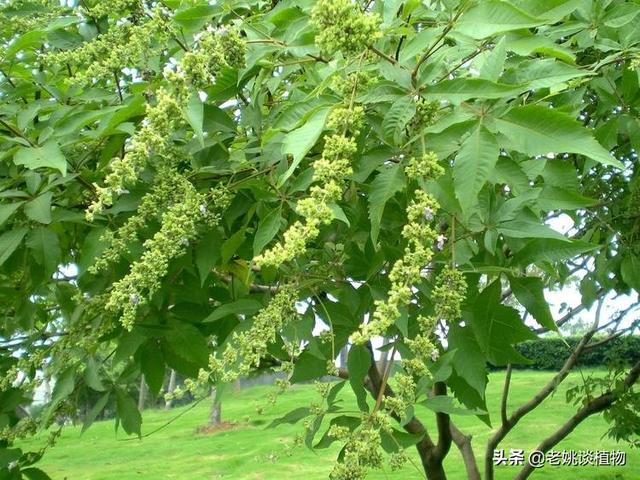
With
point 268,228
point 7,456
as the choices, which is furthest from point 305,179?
point 7,456

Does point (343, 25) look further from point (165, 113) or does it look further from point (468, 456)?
point (468, 456)

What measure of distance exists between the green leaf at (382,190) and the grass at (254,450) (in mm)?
4677

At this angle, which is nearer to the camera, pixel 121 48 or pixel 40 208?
pixel 121 48

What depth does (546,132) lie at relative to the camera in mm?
1015

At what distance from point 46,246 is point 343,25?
2.84 feet

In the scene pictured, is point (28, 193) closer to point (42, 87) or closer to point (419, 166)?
point (42, 87)

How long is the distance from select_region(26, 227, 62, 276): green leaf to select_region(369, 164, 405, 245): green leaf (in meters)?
0.72

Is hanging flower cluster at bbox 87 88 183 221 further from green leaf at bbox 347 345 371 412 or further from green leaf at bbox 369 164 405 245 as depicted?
green leaf at bbox 347 345 371 412

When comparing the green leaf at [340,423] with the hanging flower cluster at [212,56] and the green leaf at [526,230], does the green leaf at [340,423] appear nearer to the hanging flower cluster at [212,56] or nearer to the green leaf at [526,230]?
the green leaf at [526,230]

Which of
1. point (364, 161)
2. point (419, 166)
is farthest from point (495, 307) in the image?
point (419, 166)

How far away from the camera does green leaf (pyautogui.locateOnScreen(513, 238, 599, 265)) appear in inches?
53.3

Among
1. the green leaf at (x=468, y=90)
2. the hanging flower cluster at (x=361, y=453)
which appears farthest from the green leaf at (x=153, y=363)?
the green leaf at (x=468, y=90)

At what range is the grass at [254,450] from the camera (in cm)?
665

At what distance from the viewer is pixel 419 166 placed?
3.44 feet
